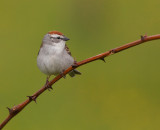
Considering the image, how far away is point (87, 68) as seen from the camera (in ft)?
25.1

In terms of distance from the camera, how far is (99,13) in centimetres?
904

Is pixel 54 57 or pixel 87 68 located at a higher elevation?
pixel 54 57

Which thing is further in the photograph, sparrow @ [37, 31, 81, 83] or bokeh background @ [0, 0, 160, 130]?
bokeh background @ [0, 0, 160, 130]

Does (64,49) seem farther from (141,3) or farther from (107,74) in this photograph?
(141,3)

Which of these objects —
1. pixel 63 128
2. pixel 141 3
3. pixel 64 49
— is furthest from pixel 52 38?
pixel 141 3

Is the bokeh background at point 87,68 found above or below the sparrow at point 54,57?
below

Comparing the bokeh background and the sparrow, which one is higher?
the sparrow

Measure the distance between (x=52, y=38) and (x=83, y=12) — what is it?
4.72 metres

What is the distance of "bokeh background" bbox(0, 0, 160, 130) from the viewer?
22.0ft

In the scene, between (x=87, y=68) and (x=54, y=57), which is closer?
(x=54, y=57)

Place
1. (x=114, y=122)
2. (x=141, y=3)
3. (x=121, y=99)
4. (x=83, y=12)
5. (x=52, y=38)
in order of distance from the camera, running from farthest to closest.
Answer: (x=141, y=3)
(x=83, y=12)
(x=121, y=99)
(x=114, y=122)
(x=52, y=38)

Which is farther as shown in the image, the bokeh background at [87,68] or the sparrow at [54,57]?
the bokeh background at [87,68]

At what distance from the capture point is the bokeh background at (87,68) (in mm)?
6695

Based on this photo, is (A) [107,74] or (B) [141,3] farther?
(B) [141,3]
